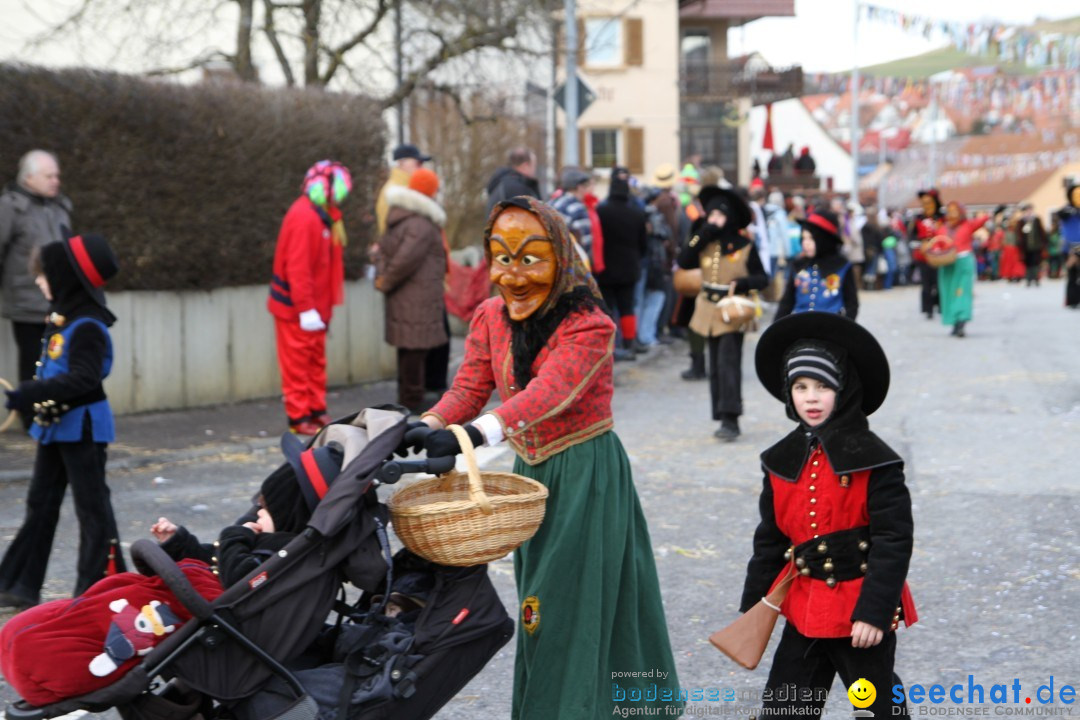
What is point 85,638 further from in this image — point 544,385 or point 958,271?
point 958,271

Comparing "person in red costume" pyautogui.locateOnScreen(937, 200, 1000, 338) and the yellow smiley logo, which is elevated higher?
"person in red costume" pyautogui.locateOnScreen(937, 200, 1000, 338)

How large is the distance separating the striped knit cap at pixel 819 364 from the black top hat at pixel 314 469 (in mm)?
1381

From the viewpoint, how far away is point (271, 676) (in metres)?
3.76

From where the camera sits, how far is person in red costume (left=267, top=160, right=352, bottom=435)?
1084 centimetres

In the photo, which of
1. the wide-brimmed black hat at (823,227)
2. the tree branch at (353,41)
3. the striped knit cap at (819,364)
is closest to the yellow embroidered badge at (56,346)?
the striped knit cap at (819,364)

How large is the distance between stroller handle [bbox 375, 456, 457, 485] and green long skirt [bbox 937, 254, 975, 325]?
50.6 ft

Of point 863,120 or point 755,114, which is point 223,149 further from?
point 863,120

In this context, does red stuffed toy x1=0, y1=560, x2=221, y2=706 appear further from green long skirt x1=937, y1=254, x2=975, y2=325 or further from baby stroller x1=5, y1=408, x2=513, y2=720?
green long skirt x1=937, y1=254, x2=975, y2=325

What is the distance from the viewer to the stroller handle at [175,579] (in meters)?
3.65

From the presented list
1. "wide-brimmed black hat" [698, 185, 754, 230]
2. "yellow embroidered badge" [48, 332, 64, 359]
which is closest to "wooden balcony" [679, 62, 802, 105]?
"wide-brimmed black hat" [698, 185, 754, 230]

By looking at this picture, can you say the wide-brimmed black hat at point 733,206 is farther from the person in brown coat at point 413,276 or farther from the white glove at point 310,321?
the white glove at point 310,321

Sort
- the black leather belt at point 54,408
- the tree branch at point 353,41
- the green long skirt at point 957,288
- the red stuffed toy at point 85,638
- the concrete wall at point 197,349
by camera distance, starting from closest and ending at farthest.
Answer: the red stuffed toy at point 85,638 < the black leather belt at point 54,408 < the concrete wall at point 197,349 < the tree branch at point 353,41 < the green long skirt at point 957,288

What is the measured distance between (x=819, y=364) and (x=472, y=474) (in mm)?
1112

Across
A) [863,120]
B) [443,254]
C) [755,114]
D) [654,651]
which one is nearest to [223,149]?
[443,254]
